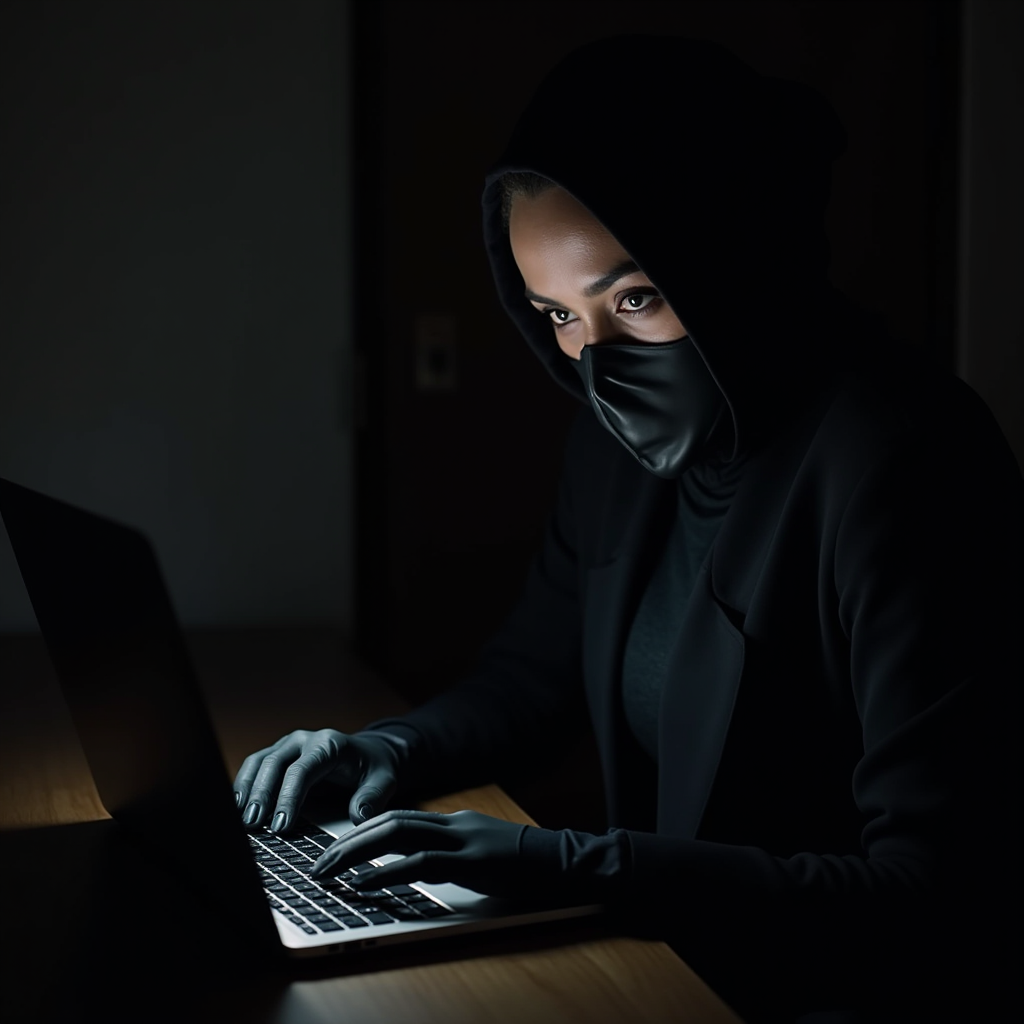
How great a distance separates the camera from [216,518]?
1.84m

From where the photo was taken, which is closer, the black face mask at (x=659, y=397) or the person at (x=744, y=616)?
the person at (x=744, y=616)

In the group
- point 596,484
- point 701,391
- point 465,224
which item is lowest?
point 596,484

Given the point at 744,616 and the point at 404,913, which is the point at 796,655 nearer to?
the point at 744,616

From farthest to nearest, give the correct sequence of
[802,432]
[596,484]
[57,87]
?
1. [57,87]
2. [596,484]
3. [802,432]

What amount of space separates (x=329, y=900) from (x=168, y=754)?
14 centimetres

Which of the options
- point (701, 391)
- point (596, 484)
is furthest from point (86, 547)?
point (596, 484)

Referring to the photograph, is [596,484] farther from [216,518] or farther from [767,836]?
[216,518]

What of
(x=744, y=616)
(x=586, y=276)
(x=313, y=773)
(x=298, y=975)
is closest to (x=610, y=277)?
(x=586, y=276)

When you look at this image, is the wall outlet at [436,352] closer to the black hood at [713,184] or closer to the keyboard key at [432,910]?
the black hood at [713,184]

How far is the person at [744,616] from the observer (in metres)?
0.78

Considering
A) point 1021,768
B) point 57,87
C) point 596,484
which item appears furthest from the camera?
point 57,87

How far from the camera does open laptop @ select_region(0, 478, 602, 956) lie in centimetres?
66

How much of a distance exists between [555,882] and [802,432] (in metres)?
0.50

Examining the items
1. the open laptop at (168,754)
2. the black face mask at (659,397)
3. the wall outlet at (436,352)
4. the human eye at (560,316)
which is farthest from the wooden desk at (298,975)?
the wall outlet at (436,352)
